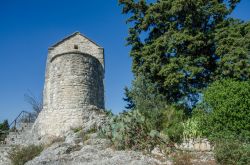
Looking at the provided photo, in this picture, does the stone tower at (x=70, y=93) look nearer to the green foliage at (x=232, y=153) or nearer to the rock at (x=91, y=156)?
the rock at (x=91, y=156)

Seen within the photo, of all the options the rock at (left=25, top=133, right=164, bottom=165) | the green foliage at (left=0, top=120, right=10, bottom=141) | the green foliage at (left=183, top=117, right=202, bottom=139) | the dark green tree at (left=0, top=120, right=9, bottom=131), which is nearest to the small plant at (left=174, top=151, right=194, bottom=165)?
the rock at (left=25, top=133, right=164, bottom=165)

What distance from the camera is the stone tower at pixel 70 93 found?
20.3 metres

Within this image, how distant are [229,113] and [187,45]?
6794 mm

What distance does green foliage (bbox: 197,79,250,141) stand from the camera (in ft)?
43.5

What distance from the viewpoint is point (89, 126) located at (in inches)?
747

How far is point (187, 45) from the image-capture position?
19375 millimetres

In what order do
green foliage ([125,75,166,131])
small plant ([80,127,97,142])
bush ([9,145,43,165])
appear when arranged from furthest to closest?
small plant ([80,127,97,142]) → bush ([9,145,43,165]) → green foliage ([125,75,166,131])

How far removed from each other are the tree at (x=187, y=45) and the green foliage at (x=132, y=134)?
384cm

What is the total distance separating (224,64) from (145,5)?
698cm

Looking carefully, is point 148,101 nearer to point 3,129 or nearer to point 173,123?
point 173,123

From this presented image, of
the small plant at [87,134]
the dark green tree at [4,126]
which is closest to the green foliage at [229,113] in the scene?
the small plant at [87,134]

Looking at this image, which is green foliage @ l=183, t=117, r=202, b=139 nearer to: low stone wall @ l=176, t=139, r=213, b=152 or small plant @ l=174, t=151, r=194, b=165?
low stone wall @ l=176, t=139, r=213, b=152

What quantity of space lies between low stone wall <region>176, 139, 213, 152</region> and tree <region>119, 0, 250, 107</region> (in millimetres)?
4788

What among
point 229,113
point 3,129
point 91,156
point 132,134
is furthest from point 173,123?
point 3,129
